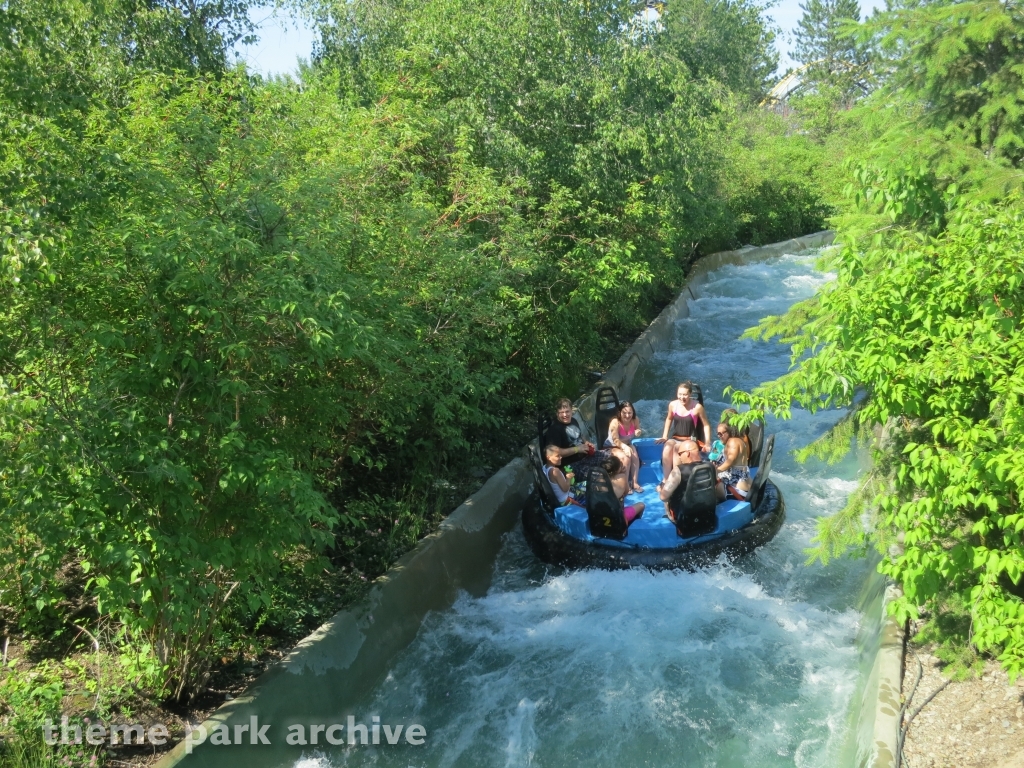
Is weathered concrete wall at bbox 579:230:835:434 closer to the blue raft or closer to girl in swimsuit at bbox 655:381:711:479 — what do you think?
girl in swimsuit at bbox 655:381:711:479

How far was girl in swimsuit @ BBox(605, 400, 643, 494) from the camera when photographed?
31.6ft

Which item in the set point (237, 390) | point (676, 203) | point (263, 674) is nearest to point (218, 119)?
point (237, 390)

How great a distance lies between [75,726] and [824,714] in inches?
204

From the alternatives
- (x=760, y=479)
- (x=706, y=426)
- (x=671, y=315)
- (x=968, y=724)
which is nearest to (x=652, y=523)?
(x=760, y=479)

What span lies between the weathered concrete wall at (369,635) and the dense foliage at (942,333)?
3.62m

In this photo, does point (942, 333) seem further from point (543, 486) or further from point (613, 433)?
point (613, 433)

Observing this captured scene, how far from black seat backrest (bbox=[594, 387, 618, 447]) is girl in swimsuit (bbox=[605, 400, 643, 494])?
0.75ft

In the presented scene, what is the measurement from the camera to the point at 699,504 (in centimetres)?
828

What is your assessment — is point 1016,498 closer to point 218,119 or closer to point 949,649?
point 949,649

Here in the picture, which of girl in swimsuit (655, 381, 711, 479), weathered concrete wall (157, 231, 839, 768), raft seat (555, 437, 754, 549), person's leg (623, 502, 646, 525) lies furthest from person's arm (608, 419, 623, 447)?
person's leg (623, 502, 646, 525)

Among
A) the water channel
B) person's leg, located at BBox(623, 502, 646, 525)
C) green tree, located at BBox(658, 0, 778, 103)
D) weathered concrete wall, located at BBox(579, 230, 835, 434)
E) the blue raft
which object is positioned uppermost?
green tree, located at BBox(658, 0, 778, 103)

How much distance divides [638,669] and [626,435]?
3.89 m

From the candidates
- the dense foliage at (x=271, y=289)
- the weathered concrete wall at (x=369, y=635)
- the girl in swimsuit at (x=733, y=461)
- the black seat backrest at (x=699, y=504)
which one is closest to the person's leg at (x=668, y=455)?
the girl in swimsuit at (x=733, y=461)

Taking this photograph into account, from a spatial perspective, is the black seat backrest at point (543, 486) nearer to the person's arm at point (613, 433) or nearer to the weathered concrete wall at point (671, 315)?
the person's arm at point (613, 433)
